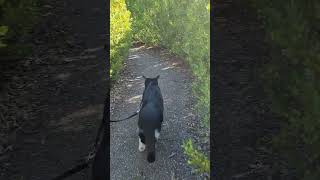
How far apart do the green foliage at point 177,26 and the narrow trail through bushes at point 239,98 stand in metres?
8.77

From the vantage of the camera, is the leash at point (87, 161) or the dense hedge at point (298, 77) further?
the leash at point (87, 161)

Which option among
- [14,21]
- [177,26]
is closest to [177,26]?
[177,26]

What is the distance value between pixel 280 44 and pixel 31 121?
2060 millimetres

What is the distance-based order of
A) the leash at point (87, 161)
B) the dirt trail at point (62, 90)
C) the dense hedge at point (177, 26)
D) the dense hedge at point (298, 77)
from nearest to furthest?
the dense hedge at point (298, 77)
the dirt trail at point (62, 90)
the leash at point (87, 161)
the dense hedge at point (177, 26)

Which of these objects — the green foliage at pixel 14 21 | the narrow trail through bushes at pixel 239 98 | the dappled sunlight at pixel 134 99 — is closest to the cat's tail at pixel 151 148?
the dappled sunlight at pixel 134 99

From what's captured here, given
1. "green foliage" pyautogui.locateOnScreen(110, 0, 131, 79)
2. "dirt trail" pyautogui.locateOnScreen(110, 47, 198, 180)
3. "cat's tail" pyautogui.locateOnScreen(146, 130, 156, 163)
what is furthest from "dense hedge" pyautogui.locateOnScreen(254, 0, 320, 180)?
"green foliage" pyautogui.locateOnScreen(110, 0, 131, 79)

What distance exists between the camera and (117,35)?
13773mm

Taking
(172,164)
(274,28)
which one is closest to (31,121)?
(274,28)

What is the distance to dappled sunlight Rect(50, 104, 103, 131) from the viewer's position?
3.87 m

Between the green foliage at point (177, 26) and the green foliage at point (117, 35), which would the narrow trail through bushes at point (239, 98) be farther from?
the green foliage at point (117, 35)

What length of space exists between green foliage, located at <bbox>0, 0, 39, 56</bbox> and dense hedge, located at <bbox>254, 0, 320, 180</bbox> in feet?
5.04

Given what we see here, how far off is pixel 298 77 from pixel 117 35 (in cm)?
1139

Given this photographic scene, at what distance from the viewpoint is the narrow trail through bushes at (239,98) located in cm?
344

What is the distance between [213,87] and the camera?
3859mm
